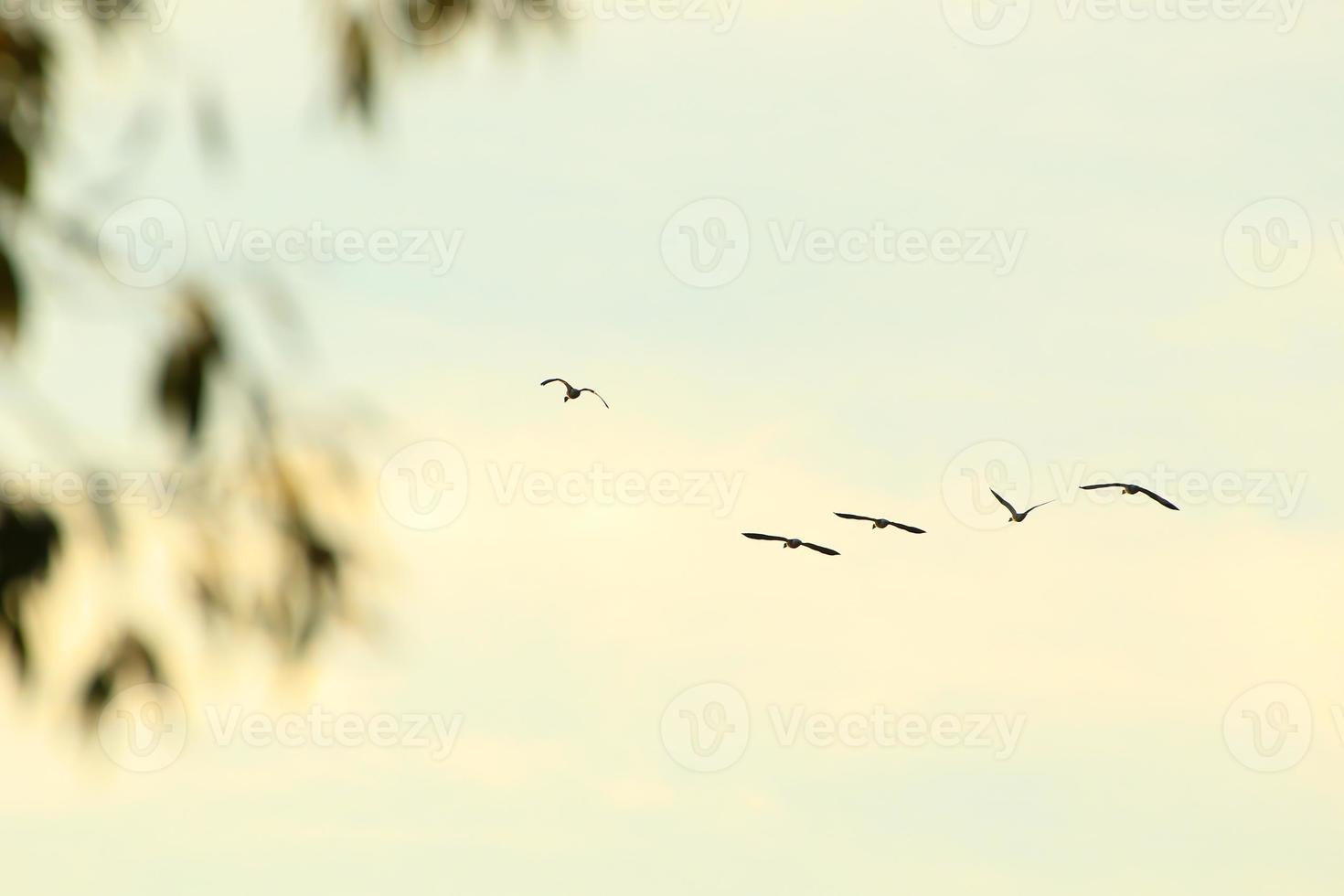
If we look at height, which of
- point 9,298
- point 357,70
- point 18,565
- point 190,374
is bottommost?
point 18,565

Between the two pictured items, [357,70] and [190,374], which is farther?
[357,70]

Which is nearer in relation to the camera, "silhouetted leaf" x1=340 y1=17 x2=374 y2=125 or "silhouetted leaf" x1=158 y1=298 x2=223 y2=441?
"silhouetted leaf" x1=158 y1=298 x2=223 y2=441

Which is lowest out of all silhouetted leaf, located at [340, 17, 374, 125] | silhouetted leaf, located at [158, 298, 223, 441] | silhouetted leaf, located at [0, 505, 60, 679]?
silhouetted leaf, located at [0, 505, 60, 679]

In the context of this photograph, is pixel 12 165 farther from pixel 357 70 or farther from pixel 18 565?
pixel 357 70

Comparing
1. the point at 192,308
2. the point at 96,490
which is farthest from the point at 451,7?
the point at 96,490

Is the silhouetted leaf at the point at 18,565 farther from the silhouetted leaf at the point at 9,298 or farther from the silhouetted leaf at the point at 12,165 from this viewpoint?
the silhouetted leaf at the point at 12,165

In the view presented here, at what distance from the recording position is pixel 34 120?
7.86 m

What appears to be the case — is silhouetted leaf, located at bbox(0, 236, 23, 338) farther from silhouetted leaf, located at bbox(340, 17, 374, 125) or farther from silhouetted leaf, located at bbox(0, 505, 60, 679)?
silhouetted leaf, located at bbox(340, 17, 374, 125)

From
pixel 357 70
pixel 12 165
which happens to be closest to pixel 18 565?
pixel 12 165

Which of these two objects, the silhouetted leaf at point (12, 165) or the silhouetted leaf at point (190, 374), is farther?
the silhouetted leaf at point (12, 165)

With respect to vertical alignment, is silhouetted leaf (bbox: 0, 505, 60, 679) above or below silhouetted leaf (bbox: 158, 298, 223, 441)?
below

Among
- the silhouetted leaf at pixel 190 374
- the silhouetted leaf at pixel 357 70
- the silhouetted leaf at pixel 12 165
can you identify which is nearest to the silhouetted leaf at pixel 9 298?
the silhouetted leaf at pixel 12 165

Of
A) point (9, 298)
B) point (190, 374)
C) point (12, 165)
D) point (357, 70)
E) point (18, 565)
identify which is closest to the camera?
point (9, 298)

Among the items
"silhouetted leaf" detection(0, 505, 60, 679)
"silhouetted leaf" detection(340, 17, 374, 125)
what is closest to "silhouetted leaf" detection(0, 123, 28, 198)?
"silhouetted leaf" detection(0, 505, 60, 679)
